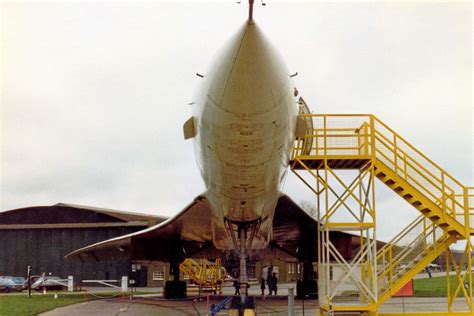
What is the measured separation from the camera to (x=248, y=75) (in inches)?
192

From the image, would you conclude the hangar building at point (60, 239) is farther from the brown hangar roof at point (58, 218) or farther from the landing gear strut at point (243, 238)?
the landing gear strut at point (243, 238)

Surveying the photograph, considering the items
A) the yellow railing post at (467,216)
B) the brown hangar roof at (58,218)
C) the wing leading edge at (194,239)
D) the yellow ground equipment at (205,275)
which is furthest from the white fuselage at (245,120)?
the brown hangar roof at (58,218)

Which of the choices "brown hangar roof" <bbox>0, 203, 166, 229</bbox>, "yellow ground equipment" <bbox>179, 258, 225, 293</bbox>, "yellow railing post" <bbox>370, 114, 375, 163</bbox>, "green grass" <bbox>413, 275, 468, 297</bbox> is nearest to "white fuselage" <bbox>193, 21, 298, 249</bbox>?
"yellow railing post" <bbox>370, 114, 375, 163</bbox>

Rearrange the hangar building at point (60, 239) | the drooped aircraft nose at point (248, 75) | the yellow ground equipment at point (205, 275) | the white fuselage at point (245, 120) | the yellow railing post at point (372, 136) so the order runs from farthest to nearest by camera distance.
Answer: the hangar building at point (60, 239) → the yellow ground equipment at point (205, 275) → the yellow railing post at point (372, 136) → the white fuselage at point (245, 120) → the drooped aircraft nose at point (248, 75)

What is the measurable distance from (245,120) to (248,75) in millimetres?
520

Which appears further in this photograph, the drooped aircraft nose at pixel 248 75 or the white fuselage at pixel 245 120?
the white fuselage at pixel 245 120

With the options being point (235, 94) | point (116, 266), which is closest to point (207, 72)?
point (235, 94)

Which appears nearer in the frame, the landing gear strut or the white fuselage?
the white fuselage

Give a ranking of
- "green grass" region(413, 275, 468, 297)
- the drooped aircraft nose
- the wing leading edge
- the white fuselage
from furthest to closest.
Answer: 1. "green grass" region(413, 275, 468, 297)
2. the wing leading edge
3. the white fuselage
4. the drooped aircraft nose

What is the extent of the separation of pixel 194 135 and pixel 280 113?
4.02ft

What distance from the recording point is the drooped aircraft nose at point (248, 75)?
468cm

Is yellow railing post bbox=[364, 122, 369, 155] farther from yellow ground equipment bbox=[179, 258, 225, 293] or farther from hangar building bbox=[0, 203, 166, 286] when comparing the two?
hangar building bbox=[0, 203, 166, 286]

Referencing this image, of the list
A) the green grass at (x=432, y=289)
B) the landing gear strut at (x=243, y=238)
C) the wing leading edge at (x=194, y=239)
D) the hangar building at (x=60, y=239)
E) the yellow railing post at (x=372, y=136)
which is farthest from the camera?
the hangar building at (x=60, y=239)

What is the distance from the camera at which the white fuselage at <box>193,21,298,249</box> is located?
4.82 m
